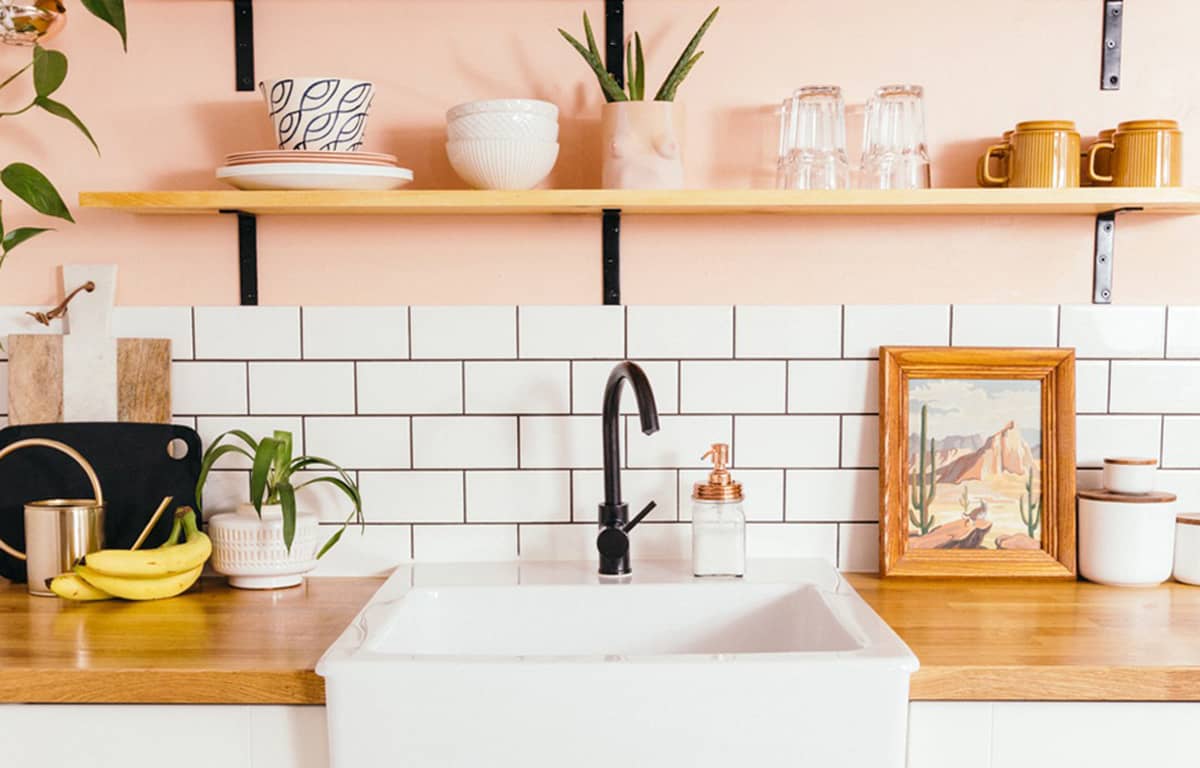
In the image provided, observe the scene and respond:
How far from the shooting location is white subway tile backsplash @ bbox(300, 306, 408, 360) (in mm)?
1705

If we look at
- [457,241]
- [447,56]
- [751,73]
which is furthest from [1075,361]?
[447,56]

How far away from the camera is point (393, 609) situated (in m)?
1.43

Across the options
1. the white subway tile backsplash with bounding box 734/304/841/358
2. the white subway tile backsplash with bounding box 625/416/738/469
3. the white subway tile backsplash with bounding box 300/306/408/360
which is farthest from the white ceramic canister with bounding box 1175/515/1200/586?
the white subway tile backsplash with bounding box 300/306/408/360

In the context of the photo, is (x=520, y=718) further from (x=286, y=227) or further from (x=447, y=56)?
(x=447, y=56)

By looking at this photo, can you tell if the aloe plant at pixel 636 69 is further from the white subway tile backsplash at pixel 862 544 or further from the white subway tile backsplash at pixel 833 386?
the white subway tile backsplash at pixel 862 544

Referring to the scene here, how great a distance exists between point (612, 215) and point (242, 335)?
2.05 ft

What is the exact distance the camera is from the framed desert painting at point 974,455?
5.47ft

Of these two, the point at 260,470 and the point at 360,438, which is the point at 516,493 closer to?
the point at 360,438

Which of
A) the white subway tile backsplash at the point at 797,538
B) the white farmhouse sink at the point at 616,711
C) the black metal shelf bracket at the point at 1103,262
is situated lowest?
the white farmhouse sink at the point at 616,711

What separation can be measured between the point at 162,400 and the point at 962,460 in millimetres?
1280

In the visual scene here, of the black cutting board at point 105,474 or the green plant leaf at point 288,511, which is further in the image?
the black cutting board at point 105,474

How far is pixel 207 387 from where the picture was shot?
5.64 ft

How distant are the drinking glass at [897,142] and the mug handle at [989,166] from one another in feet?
0.29

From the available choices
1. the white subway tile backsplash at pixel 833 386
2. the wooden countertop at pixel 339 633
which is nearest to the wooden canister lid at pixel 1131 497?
the wooden countertop at pixel 339 633
